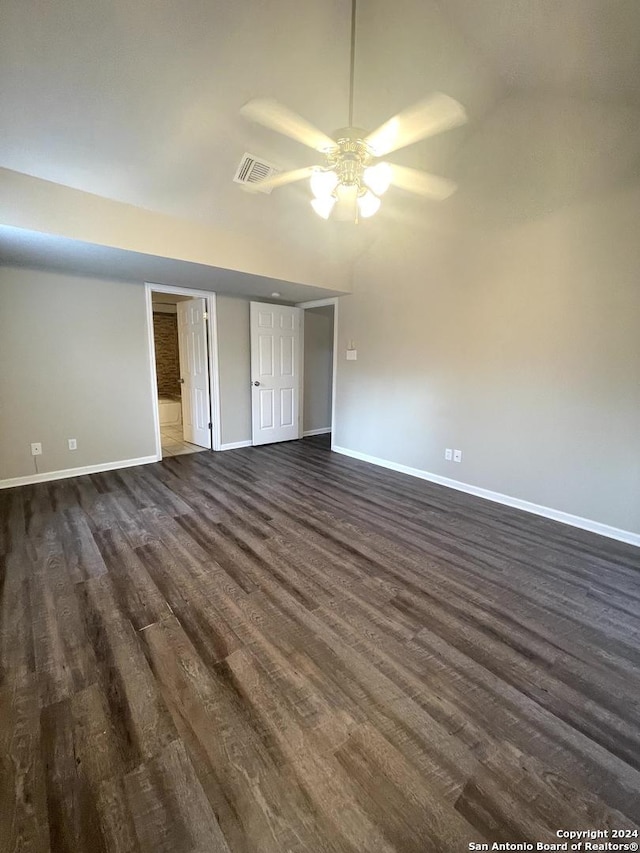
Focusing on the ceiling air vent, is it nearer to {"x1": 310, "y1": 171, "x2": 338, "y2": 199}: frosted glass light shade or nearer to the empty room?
the empty room

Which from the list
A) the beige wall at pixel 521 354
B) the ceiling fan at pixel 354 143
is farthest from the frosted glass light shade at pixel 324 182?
the beige wall at pixel 521 354

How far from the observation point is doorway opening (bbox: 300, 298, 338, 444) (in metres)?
5.94

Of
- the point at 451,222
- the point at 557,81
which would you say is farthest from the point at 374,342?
the point at 557,81

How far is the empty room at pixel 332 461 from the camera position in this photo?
121 cm

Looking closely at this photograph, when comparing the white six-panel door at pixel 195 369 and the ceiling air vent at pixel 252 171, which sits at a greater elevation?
the ceiling air vent at pixel 252 171

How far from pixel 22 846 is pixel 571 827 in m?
1.57

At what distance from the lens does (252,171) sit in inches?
114

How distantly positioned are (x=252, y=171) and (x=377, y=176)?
137cm

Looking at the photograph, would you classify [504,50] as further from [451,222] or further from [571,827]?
[571,827]

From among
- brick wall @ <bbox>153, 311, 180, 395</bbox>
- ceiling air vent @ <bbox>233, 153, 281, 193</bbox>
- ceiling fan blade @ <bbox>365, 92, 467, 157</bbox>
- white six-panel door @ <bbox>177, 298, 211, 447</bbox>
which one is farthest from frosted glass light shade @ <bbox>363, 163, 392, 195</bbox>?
brick wall @ <bbox>153, 311, 180, 395</bbox>

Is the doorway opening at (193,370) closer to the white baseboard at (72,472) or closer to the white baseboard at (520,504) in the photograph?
the white baseboard at (72,472)

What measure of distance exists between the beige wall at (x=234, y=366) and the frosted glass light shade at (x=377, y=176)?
10.5ft

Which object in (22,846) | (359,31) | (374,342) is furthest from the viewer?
(374,342)

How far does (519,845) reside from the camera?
1.03 metres
